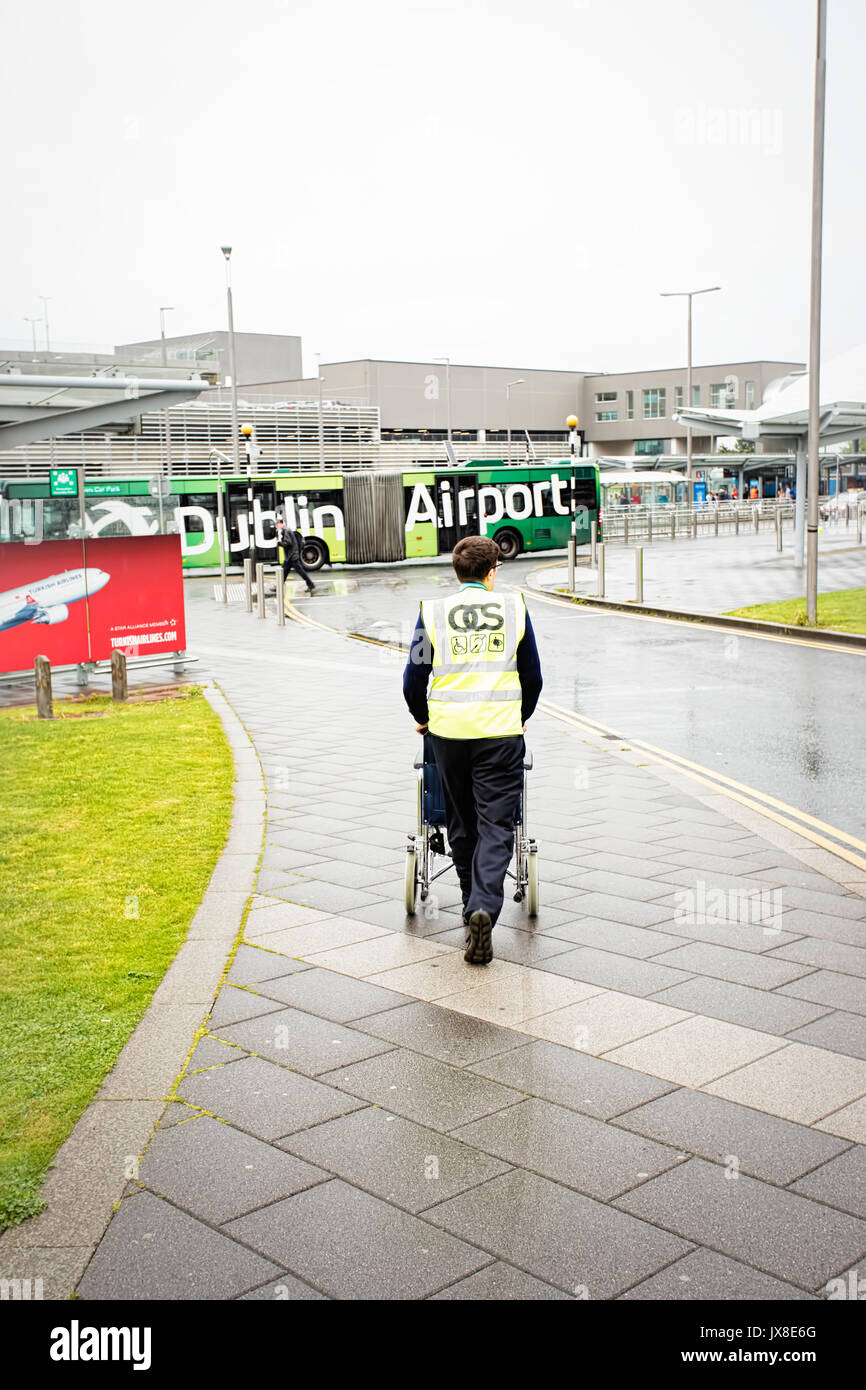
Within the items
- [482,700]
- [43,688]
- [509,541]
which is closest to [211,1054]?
[482,700]

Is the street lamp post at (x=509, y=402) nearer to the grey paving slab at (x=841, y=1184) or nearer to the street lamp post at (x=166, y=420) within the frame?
the street lamp post at (x=166, y=420)

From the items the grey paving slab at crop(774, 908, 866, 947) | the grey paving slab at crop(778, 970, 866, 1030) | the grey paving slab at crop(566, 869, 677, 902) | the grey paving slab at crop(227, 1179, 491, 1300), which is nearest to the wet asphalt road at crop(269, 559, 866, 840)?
the grey paving slab at crop(566, 869, 677, 902)

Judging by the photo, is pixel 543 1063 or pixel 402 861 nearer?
pixel 543 1063

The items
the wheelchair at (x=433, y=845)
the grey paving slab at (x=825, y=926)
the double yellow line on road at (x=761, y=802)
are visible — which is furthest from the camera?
the double yellow line on road at (x=761, y=802)

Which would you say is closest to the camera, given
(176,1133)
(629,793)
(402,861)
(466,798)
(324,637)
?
(176,1133)

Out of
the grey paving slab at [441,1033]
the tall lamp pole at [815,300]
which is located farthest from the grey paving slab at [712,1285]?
the tall lamp pole at [815,300]

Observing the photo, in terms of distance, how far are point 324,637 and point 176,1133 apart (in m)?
16.6

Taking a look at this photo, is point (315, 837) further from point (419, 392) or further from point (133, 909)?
point (419, 392)

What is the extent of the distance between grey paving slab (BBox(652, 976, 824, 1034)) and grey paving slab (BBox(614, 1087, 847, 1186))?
687mm

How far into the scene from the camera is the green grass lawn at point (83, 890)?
423 cm

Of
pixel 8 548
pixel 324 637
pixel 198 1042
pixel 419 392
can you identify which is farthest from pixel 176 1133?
pixel 419 392

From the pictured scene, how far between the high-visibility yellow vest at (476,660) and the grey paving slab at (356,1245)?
2.33 metres

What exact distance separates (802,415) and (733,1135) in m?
25.4
